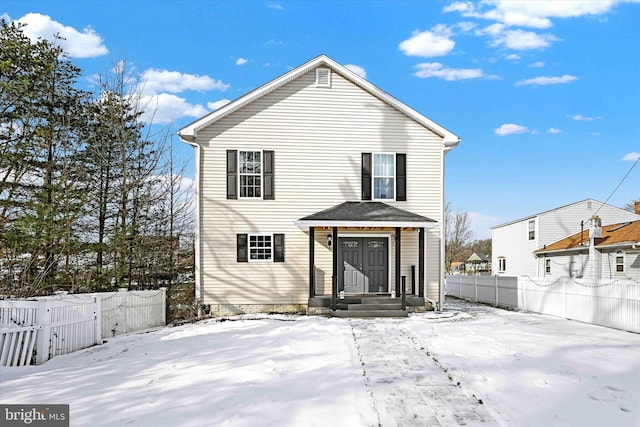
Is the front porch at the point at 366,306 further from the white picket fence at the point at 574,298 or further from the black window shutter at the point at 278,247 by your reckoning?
the white picket fence at the point at 574,298

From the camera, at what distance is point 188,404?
4.86 meters

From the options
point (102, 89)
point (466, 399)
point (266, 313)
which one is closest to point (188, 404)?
point (466, 399)

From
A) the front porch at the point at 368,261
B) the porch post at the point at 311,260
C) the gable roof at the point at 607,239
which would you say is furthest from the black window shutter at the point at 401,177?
the gable roof at the point at 607,239

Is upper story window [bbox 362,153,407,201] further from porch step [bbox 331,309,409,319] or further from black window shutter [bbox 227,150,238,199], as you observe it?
black window shutter [bbox 227,150,238,199]

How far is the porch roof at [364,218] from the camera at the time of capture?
12.1 m

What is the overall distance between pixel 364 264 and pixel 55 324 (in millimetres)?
8662

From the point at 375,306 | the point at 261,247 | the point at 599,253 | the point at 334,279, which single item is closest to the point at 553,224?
the point at 599,253

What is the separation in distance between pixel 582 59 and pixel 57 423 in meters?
21.9

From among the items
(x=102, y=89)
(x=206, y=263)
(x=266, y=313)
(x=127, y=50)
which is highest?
(x=127, y=50)

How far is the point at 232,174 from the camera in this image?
520 inches

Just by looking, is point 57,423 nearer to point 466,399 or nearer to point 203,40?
point 466,399

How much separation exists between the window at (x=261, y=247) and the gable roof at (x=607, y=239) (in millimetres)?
16389

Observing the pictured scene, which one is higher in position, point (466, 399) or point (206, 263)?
point (206, 263)

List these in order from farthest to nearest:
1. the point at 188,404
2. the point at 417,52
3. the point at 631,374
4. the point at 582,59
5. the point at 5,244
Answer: the point at 582,59 → the point at 417,52 → the point at 5,244 → the point at 631,374 → the point at 188,404
